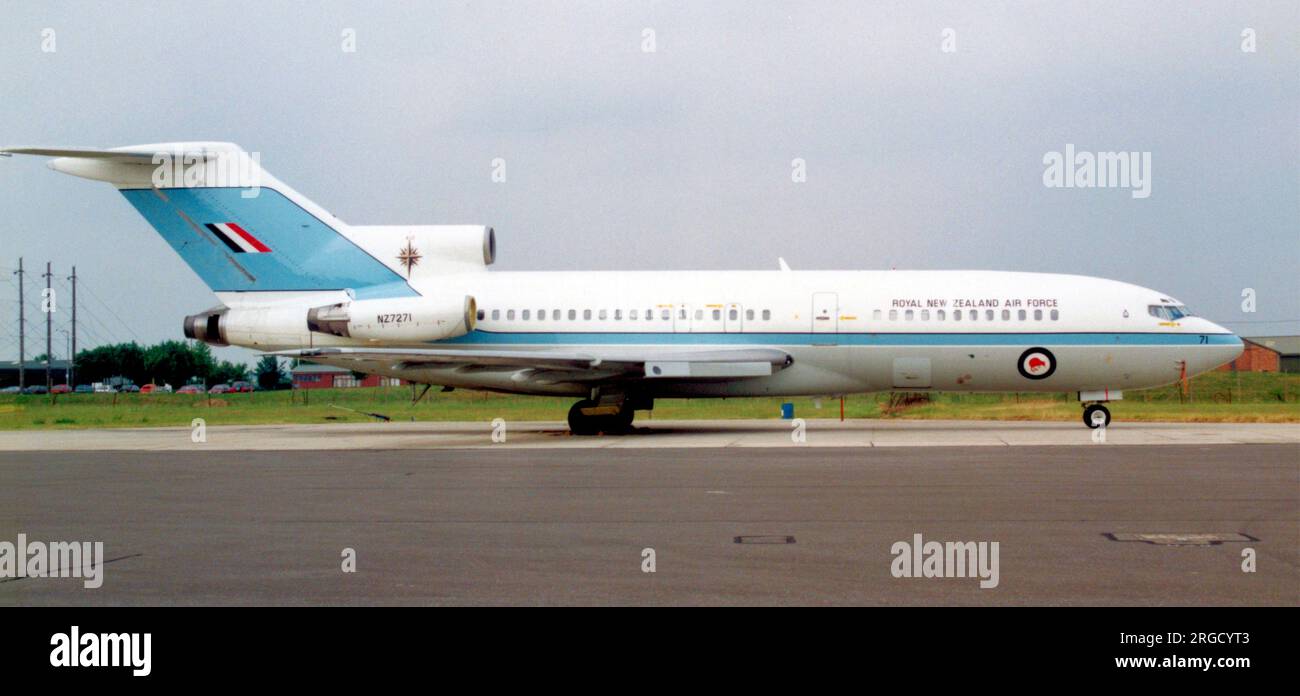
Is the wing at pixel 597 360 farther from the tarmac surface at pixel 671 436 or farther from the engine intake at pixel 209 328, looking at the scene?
the engine intake at pixel 209 328

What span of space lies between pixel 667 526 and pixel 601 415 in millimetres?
15690

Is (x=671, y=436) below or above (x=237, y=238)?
below

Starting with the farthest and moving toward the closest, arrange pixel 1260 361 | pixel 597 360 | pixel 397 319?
pixel 1260 361, pixel 397 319, pixel 597 360

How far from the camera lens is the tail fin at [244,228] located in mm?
28172

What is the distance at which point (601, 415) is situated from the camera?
26922mm

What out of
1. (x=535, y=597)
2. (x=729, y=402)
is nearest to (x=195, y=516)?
(x=535, y=597)

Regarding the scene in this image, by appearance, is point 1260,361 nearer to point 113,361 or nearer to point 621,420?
point 621,420

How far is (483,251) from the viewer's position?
2862 cm

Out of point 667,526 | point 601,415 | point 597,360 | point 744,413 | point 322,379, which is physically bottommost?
point 322,379

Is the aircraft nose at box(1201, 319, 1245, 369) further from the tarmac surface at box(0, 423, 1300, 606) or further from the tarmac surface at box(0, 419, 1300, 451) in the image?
the tarmac surface at box(0, 423, 1300, 606)

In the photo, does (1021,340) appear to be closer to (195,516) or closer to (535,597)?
(195,516)

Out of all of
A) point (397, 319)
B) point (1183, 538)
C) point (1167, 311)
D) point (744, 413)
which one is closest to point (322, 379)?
point (744, 413)

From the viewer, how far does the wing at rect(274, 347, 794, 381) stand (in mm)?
25656
